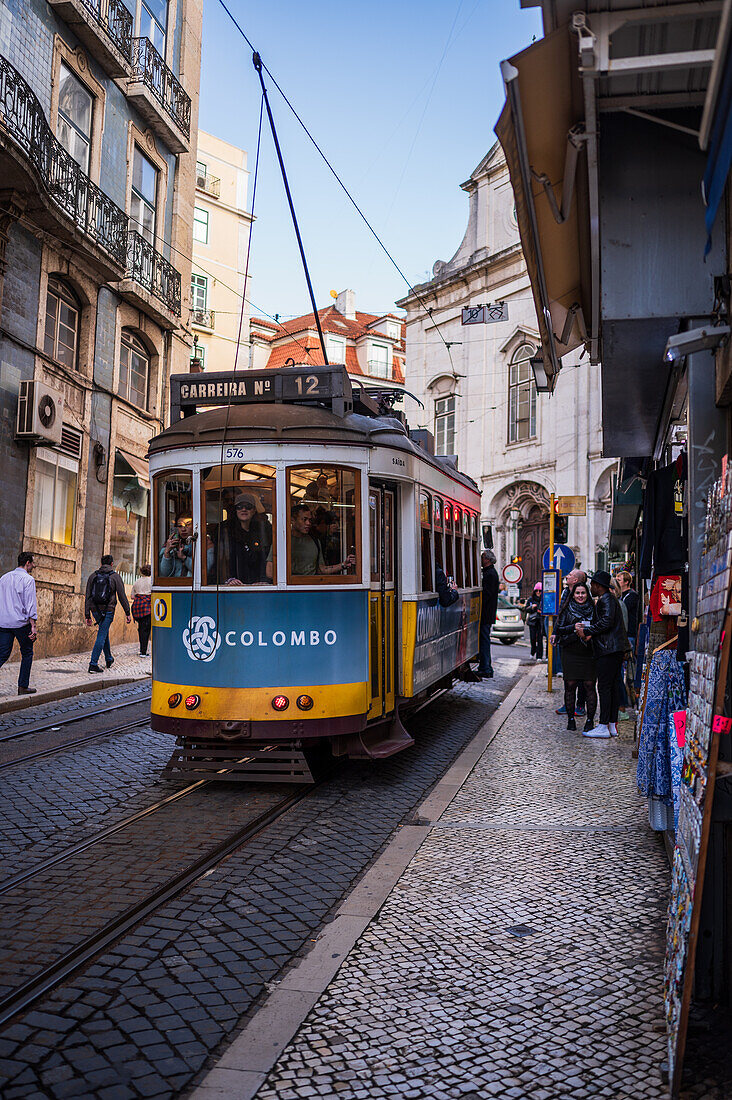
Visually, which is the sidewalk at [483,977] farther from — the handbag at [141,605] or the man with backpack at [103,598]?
the handbag at [141,605]

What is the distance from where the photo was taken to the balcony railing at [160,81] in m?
22.1

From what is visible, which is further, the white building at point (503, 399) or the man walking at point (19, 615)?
the white building at point (503, 399)

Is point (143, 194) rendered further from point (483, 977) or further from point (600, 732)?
point (483, 977)

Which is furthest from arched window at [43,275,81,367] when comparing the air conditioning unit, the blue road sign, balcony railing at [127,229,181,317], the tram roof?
the tram roof

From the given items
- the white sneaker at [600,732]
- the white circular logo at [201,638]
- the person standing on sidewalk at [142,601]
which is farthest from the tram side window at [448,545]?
the person standing on sidewalk at [142,601]

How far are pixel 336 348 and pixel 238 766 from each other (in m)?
47.5

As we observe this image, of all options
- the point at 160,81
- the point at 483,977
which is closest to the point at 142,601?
the point at 160,81

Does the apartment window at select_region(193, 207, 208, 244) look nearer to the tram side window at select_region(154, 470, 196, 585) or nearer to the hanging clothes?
the tram side window at select_region(154, 470, 196, 585)

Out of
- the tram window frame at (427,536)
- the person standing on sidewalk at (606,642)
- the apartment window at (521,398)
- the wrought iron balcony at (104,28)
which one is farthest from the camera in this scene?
the apartment window at (521,398)

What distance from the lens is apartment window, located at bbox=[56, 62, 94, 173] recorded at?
19.1 m

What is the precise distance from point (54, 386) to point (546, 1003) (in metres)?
17.1

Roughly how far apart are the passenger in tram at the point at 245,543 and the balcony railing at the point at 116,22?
55.1 feet

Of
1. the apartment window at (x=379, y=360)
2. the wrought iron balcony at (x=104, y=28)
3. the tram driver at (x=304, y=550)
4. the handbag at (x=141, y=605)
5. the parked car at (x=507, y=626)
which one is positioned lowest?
the parked car at (x=507, y=626)

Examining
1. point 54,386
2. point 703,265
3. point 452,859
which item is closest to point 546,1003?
point 452,859
